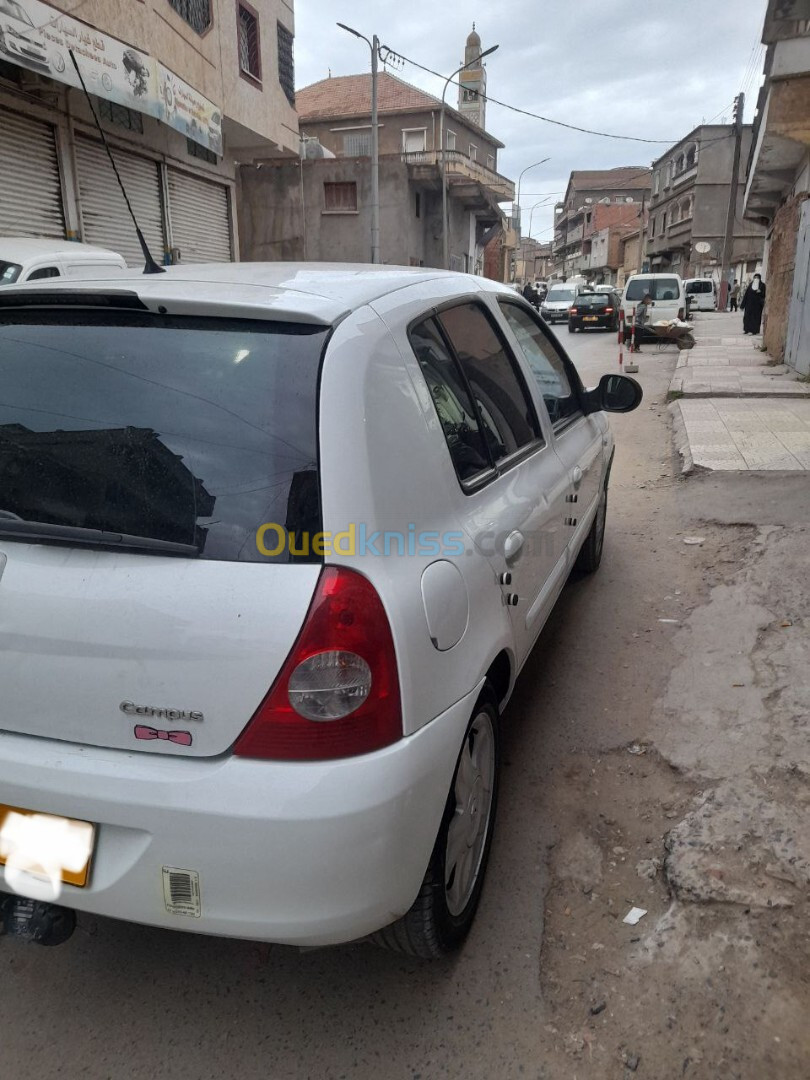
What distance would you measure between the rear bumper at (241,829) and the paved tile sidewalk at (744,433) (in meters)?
6.38

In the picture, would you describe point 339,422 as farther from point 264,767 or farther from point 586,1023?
point 586,1023

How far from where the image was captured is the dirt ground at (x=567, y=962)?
6.02 ft

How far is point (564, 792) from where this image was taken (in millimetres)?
2855

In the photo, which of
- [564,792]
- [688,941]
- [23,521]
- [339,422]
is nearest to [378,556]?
[339,422]

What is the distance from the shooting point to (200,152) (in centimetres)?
1675

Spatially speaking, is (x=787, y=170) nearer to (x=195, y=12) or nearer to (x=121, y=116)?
(x=195, y=12)

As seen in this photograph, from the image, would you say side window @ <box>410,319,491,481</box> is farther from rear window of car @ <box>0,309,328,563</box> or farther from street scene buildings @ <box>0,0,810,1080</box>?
rear window of car @ <box>0,309,328,563</box>

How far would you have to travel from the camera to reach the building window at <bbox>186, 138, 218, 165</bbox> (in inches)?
632

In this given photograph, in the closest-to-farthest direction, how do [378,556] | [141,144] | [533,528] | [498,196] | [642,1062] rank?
[378,556], [642,1062], [533,528], [141,144], [498,196]

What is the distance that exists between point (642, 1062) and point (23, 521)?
72.6 inches

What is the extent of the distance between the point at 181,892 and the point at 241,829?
206 millimetres

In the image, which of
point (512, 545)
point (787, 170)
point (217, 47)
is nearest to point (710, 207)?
point (787, 170)

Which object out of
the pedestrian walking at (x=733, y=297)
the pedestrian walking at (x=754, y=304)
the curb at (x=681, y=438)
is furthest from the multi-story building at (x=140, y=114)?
the pedestrian walking at (x=733, y=297)

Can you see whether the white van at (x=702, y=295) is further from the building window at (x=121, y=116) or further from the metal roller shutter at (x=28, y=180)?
the metal roller shutter at (x=28, y=180)
